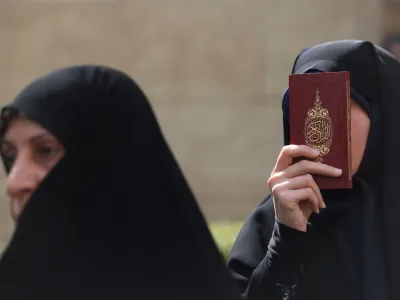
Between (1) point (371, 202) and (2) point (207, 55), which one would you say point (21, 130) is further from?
(2) point (207, 55)

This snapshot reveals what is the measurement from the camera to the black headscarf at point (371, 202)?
9.21ft

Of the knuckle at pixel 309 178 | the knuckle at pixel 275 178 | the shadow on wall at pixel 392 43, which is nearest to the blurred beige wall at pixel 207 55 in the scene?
the shadow on wall at pixel 392 43

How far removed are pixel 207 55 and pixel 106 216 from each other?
5.45 metres

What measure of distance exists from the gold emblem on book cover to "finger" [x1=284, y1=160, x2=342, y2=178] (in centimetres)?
3

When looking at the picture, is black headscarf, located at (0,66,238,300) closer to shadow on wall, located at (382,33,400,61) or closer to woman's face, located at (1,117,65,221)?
woman's face, located at (1,117,65,221)

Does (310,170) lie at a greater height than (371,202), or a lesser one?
greater

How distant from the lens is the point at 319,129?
2.72 m

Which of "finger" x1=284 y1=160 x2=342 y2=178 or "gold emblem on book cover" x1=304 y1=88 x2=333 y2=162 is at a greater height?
"gold emblem on book cover" x1=304 y1=88 x2=333 y2=162

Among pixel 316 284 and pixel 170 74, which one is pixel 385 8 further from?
pixel 316 284

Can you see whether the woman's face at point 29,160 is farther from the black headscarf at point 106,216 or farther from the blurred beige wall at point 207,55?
the blurred beige wall at point 207,55

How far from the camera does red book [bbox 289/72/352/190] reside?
271cm

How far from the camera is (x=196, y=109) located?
7.78 meters

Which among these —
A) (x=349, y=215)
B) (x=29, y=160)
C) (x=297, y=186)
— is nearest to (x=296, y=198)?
(x=297, y=186)

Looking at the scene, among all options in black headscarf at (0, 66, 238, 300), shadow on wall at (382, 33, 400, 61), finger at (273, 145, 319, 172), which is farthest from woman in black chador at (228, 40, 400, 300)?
shadow on wall at (382, 33, 400, 61)
